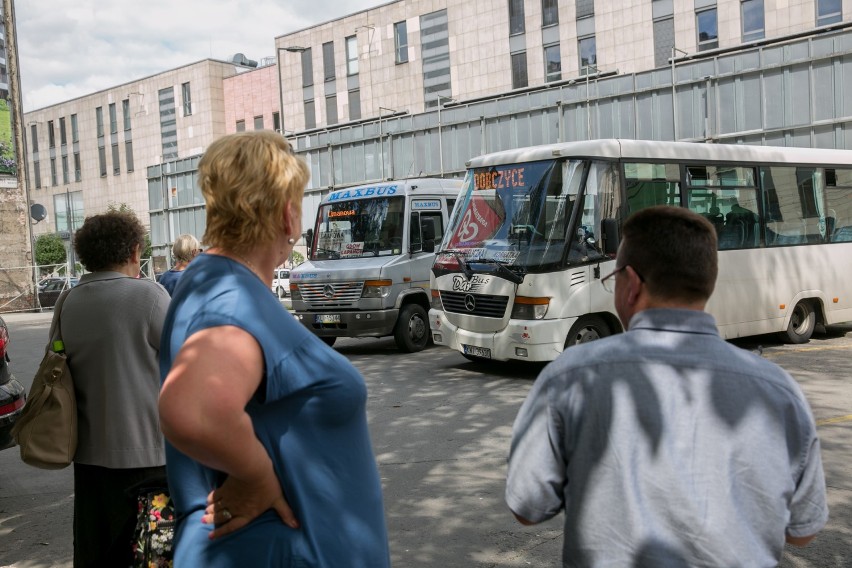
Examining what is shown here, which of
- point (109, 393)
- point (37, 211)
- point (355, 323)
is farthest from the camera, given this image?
point (37, 211)

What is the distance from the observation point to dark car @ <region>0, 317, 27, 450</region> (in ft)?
18.2

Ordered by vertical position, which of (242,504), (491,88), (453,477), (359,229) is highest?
(491,88)

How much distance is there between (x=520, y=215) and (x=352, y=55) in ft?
152

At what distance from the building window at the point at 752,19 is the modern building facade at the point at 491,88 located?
6 centimetres

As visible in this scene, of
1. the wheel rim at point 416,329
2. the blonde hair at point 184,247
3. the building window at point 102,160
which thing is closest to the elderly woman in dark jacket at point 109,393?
the blonde hair at point 184,247

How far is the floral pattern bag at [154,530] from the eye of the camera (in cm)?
236

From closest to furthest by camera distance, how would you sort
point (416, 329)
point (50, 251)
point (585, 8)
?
point (416, 329) < point (585, 8) < point (50, 251)

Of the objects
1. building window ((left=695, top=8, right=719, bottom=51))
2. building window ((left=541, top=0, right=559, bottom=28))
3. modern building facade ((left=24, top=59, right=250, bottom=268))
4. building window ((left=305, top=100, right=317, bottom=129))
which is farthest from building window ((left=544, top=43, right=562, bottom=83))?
modern building facade ((left=24, top=59, right=250, bottom=268))

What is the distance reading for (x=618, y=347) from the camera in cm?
184

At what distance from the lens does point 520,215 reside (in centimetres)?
1030

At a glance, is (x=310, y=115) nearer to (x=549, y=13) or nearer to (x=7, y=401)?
(x=549, y=13)

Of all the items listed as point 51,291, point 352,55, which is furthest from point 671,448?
point 352,55

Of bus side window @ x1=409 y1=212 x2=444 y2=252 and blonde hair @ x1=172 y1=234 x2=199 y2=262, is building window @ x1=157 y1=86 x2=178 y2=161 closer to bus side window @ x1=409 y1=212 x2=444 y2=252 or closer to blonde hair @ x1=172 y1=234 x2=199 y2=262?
bus side window @ x1=409 y1=212 x2=444 y2=252

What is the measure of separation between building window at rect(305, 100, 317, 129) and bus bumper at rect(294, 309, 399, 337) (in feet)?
147
